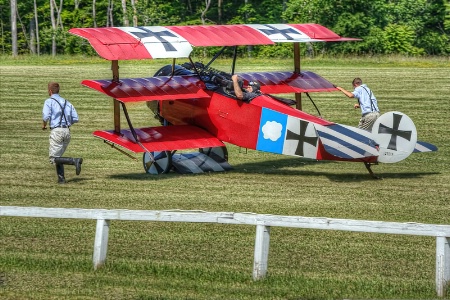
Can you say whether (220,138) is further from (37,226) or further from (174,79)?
(37,226)

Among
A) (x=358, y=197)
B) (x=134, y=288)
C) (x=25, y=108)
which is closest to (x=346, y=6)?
(x=25, y=108)

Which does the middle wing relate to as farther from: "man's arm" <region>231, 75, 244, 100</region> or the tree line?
the tree line

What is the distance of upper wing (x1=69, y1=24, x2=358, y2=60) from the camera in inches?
635

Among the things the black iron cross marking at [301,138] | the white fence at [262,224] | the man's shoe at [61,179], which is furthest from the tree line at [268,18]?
the white fence at [262,224]

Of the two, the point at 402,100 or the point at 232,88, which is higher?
the point at 232,88

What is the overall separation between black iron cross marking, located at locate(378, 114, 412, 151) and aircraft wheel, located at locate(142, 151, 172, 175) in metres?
4.22

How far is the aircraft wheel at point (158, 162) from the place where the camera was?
17734mm

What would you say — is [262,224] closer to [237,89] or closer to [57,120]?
[57,120]

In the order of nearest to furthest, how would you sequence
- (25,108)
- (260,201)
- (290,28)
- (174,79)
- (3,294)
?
1. (3,294)
2. (260,201)
3. (174,79)
4. (290,28)
5. (25,108)

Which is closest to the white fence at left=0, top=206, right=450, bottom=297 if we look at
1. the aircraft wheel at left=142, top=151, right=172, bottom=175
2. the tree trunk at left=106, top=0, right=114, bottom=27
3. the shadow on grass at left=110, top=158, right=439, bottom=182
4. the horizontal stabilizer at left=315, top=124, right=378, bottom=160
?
the horizontal stabilizer at left=315, top=124, right=378, bottom=160

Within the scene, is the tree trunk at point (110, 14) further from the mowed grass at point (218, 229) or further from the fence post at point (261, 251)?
the fence post at point (261, 251)

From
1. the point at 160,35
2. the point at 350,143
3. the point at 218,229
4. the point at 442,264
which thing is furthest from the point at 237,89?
the point at 442,264

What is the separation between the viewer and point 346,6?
172 feet

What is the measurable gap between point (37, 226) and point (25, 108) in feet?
54.9
